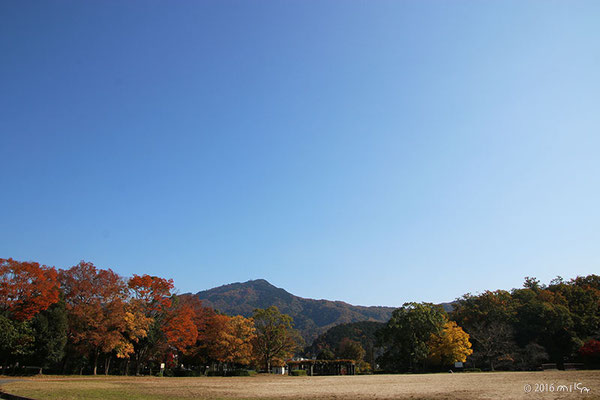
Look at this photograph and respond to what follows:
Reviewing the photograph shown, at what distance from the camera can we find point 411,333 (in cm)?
5766

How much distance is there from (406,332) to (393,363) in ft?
20.9

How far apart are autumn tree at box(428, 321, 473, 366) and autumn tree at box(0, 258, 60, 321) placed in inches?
1932

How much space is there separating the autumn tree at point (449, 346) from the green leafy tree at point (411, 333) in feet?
2.85

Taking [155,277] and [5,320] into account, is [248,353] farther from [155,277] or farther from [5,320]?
[5,320]

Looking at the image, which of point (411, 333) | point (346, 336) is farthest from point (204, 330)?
point (346, 336)

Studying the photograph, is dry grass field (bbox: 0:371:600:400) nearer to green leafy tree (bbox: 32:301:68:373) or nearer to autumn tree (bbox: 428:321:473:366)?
green leafy tree (bbox: 32:301:68:373)

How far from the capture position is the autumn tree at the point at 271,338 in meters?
60.9

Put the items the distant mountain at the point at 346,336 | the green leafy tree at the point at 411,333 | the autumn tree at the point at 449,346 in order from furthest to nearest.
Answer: the distant mountain at the point at 346,336 → the green leafy tree at the point at 411,333 → the autumn tree at the point at 449,346

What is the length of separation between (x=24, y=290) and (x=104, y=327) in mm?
8426

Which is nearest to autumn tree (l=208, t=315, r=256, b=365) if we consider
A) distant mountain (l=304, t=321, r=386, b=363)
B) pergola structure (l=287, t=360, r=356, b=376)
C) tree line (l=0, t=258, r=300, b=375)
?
tree line (l=0, t=258, r=300, b=375)

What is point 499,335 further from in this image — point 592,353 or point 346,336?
point 346,336

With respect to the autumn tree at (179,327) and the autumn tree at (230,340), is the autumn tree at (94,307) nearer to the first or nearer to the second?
the autumn tree at (179,327)

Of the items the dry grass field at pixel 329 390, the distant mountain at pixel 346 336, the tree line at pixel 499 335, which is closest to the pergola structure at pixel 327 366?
the tree line at pixel 499 335

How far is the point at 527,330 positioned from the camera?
200 feet
